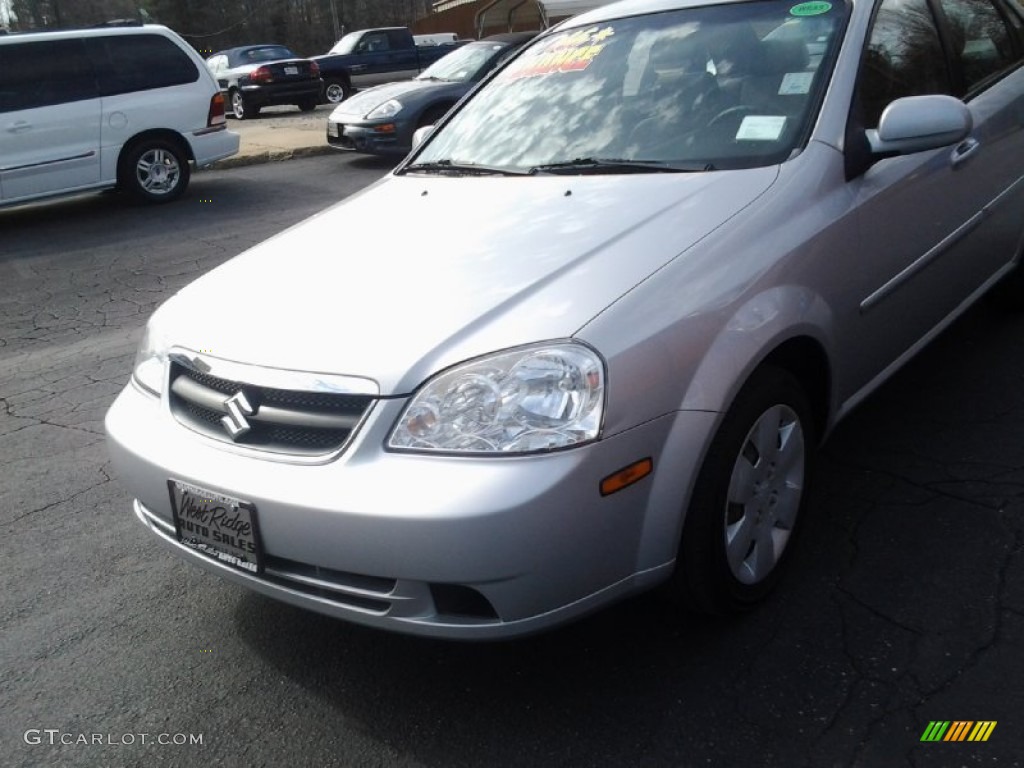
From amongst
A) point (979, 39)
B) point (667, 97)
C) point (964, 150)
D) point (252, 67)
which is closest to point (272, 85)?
point (252, 67)

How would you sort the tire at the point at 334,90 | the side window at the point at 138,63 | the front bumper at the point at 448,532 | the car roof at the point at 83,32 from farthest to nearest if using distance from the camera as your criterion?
the tire at the point at 334,90
the side window at the point at 138,63
the car roof at the point at 83,32
the front bumper at the point at 448,532

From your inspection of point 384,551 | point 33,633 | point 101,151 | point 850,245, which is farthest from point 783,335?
point 101,151

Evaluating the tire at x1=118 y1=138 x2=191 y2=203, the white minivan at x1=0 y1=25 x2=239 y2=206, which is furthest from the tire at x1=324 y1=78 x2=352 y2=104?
the tire at x1=118 y1=138 x2=191 y2=203

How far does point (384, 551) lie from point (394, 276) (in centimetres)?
85

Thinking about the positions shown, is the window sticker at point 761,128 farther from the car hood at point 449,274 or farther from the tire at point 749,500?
the tire at point 749,500

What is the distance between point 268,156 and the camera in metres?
13.6

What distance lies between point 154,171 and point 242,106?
10.0 metres

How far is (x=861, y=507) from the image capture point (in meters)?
3.32

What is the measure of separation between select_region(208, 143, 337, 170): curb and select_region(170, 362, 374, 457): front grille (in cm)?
1106

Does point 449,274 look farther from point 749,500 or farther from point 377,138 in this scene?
point 377,138

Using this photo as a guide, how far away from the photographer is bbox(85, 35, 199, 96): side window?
1011 cm

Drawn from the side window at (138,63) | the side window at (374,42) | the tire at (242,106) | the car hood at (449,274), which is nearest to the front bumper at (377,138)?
the side window at (138,63)

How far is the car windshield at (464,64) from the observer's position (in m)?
12.3

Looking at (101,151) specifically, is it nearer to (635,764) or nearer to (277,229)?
(277,229)
